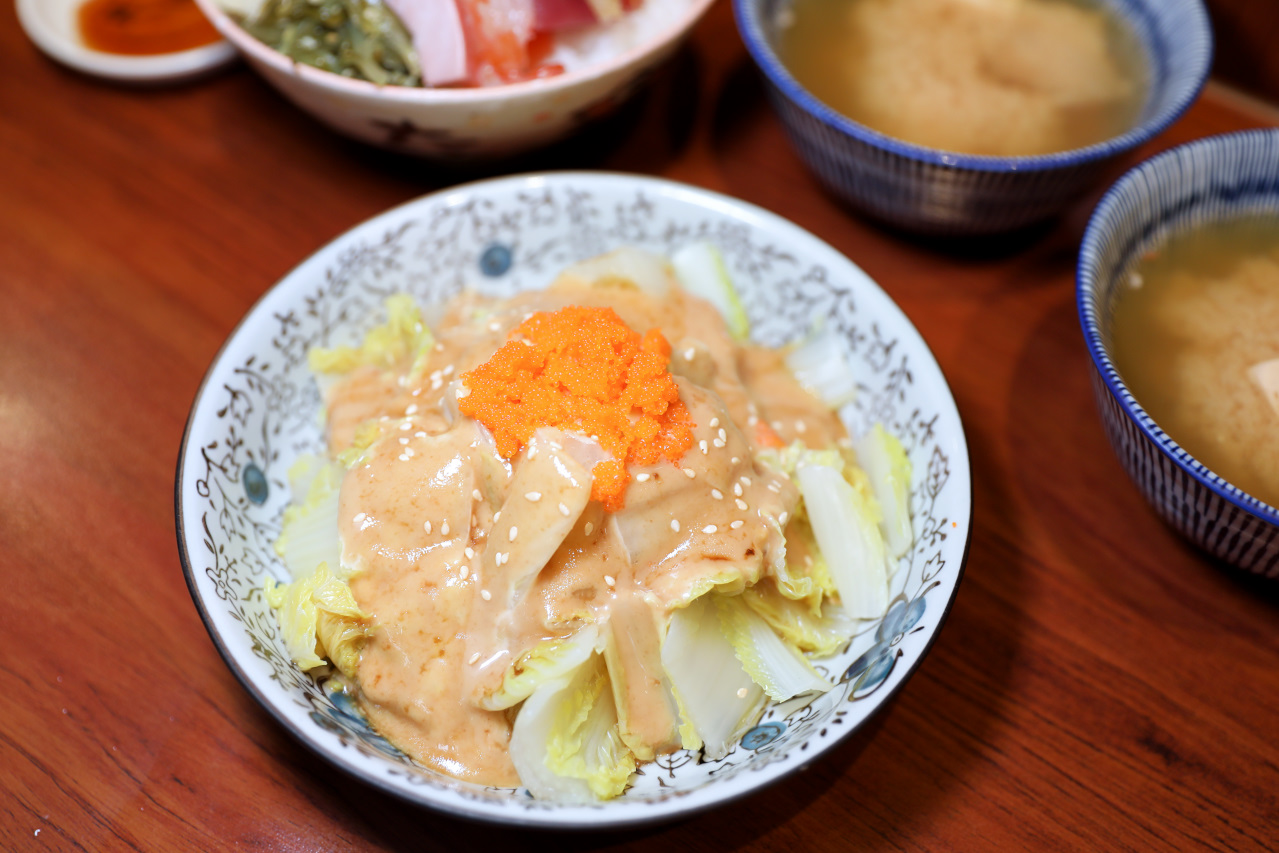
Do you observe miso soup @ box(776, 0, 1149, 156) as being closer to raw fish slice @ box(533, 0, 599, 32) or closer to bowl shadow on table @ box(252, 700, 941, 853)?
raw fish slice @ box(533, 0, 599, 32)

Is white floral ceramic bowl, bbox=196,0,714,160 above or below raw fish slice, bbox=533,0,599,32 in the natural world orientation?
below

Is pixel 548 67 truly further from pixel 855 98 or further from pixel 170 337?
pixel 170 337

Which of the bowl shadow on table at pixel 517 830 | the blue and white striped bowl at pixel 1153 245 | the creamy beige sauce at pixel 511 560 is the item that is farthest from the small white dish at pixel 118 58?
the blue and white striped bowl at pixel 1153 245

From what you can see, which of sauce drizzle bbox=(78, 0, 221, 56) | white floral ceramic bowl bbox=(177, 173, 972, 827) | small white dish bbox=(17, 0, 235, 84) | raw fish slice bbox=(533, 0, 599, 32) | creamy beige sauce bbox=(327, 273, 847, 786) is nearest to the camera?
white floral ceramic bowl bbox=(177, 173, 972, 827)

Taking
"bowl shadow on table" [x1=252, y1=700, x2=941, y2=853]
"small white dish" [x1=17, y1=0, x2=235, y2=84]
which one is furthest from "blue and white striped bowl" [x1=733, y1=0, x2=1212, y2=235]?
"small white dish" [x1=17, y1=0, x2=235, y2=84]

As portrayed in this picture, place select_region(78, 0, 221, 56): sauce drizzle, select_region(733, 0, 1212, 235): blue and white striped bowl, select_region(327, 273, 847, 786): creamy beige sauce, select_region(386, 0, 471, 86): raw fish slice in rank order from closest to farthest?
select_region(327, 273, 847, 786): creamy beige sauce < select_region(733, 0, 1212, 235): blue and white striped bowl < select_region(386, 0, 471, 86): raw fish slice < select_region(78, 0, 221, 56): sauce drizzle

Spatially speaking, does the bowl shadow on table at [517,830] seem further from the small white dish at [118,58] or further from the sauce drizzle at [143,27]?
the sauce drizzle at [143,27]

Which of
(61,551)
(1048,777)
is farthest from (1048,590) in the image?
(61,551)
